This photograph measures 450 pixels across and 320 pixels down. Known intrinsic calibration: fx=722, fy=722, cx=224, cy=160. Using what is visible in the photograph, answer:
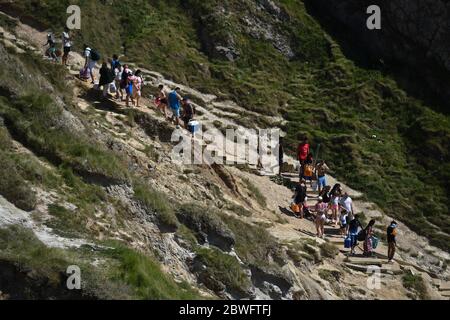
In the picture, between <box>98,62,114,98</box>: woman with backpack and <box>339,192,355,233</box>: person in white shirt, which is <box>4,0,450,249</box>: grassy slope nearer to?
<box>339,192,355,233</box>: person in white shirt

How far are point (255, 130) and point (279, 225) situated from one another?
39.3 feet

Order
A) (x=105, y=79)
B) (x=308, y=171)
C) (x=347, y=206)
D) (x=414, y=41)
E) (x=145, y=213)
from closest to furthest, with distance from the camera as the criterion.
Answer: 1. (x=145, y=213)
2. (x=105, y=79)
3. (x=347, y=206)
4. (x=308, y=171)
5. (x=414, y=41)

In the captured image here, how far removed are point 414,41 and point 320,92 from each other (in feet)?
24.0

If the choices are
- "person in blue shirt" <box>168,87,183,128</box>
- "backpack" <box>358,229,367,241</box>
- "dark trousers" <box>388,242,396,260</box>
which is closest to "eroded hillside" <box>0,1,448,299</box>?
"dark trousers" <box>388,242,396,260</box>

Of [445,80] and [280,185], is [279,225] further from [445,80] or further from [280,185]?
[445,80]

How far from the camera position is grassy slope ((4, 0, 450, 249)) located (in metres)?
35.2

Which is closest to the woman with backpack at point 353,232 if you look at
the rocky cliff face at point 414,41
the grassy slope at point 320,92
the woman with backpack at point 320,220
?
the woman with backpack at point 320,220

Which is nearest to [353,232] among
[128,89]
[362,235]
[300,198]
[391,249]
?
[362,235]

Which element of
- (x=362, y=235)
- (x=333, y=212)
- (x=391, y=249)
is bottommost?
(x=391, y=249)

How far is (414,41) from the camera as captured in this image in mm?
43812

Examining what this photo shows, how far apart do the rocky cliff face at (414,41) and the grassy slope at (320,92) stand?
2.01 metres

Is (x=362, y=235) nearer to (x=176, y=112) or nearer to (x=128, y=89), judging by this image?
(x=176, y=112)

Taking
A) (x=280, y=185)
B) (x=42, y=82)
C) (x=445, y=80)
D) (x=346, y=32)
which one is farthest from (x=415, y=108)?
(x=42, y=82)
